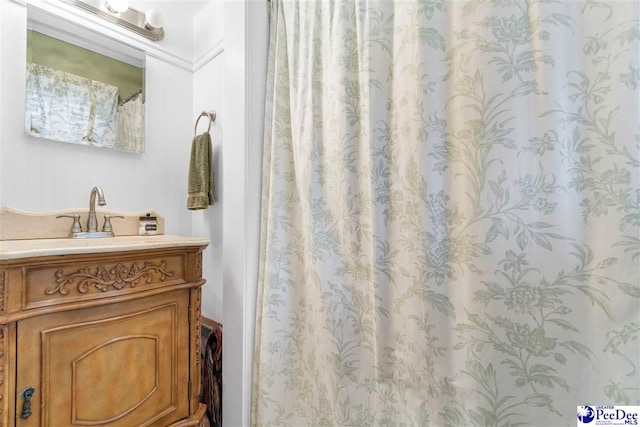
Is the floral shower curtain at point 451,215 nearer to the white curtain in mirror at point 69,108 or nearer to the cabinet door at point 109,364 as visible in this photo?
the cabinet door at point 109,364

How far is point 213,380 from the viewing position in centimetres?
136

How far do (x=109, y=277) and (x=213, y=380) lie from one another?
0.84 meters

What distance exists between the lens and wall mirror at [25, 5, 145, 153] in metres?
1.19

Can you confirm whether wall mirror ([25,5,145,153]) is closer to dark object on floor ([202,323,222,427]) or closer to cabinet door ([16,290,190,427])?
cabinet door ([16,290,190,427])

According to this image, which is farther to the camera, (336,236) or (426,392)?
(336,236)

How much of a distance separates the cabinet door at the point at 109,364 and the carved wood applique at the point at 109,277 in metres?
0.07

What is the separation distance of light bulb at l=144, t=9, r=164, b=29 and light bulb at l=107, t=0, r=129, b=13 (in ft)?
0.32

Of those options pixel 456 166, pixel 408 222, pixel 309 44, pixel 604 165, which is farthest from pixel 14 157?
pixel 604 165

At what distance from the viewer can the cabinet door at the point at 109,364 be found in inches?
28.1

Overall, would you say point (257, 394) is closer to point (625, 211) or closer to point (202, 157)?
point (202, 157)

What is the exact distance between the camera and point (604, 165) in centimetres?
57

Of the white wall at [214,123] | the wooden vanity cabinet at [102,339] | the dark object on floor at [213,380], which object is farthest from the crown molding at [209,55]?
the dark object on floor at [213,380]

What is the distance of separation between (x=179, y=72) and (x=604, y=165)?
2.00m

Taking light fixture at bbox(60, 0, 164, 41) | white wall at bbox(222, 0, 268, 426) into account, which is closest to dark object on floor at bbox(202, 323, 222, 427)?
white wall at bbox(222, 0, 268, 426)
